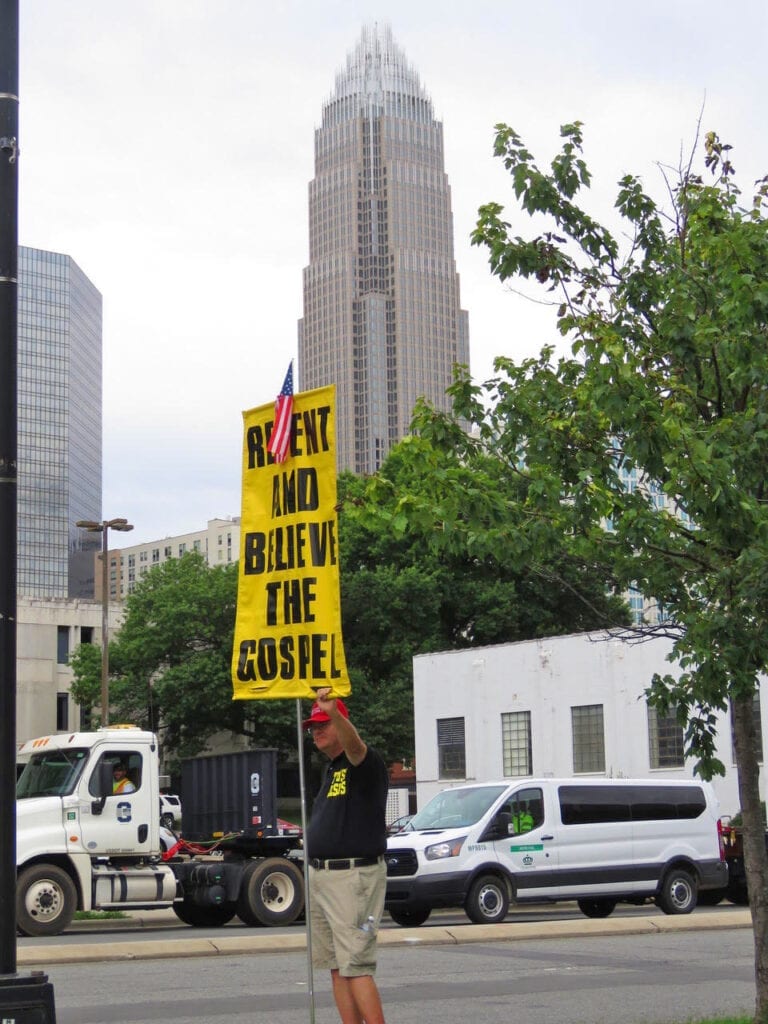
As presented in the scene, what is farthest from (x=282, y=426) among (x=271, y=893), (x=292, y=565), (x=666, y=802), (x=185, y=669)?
(x=185, y=669)

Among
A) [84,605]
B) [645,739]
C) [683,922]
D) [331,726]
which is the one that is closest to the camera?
[331,726]

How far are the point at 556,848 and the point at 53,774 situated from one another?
23.7 ft

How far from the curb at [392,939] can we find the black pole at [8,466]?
890 cm

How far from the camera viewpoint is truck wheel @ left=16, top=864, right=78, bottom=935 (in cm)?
1953

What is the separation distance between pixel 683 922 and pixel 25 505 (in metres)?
167

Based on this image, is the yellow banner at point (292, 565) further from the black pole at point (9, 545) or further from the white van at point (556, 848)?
the white van at point (556, 848)

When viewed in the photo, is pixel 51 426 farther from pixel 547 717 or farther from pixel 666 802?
pixel 666 802

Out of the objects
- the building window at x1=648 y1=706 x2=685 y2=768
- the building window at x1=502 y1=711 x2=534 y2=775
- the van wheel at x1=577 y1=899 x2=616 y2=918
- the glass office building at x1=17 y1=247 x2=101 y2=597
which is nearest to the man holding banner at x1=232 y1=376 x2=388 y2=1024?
the van wheel at x1=577 y1=899 x2=616 y2=918

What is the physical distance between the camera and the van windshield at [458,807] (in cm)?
2197

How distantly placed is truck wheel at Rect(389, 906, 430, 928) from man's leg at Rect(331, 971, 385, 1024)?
14219mm

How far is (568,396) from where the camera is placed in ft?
34.7

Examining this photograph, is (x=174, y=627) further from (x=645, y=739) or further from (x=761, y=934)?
(x=761, y=934)


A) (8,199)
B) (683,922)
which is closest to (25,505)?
(683,922)

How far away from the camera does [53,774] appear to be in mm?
20875
